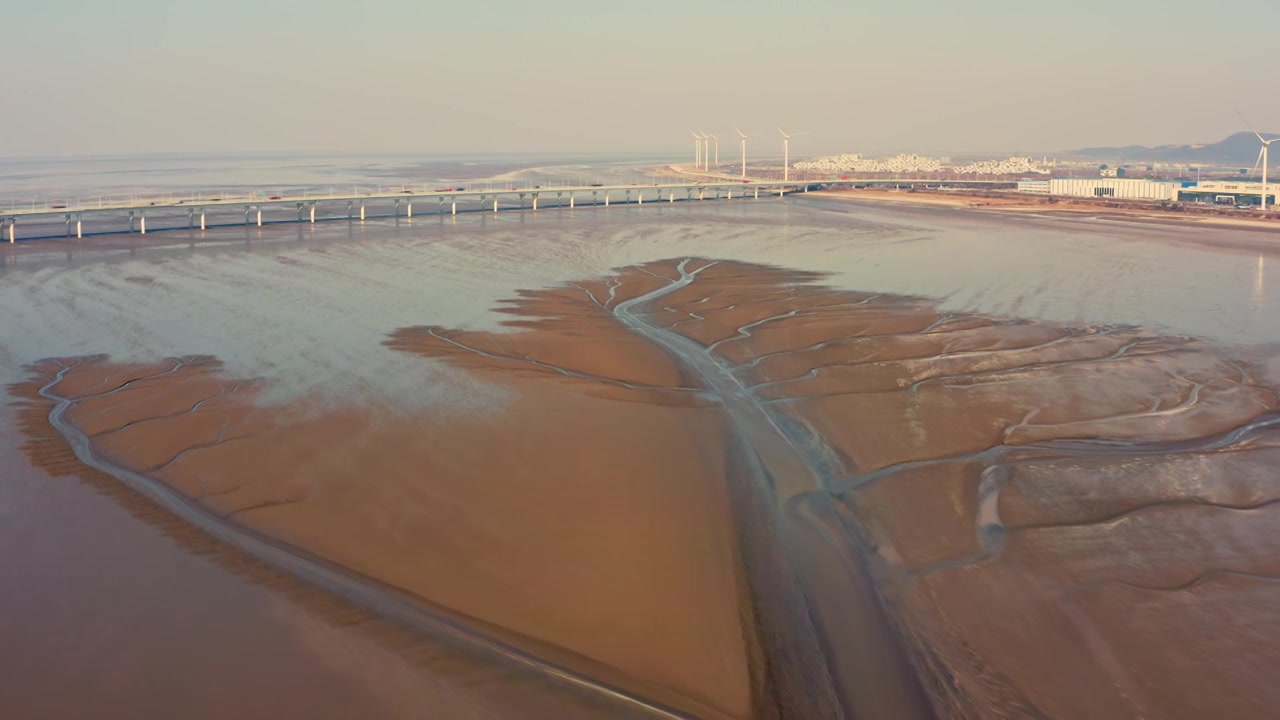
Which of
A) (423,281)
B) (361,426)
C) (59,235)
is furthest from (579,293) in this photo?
(59,235)

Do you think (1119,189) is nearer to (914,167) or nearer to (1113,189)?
(1113,189)

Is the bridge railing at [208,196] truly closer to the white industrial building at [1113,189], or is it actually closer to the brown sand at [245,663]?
the brown sand at [245,663]

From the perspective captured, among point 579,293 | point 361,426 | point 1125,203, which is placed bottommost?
point 361,426

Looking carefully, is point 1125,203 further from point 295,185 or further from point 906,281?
point 295,185

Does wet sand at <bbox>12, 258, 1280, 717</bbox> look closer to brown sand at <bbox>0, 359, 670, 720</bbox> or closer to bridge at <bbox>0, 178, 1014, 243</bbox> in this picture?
brown sand at <bbox>0, 359, 670, 720</bbox>

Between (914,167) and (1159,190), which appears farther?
(914,167)

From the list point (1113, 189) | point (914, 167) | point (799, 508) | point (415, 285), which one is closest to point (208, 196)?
point (415, 285)

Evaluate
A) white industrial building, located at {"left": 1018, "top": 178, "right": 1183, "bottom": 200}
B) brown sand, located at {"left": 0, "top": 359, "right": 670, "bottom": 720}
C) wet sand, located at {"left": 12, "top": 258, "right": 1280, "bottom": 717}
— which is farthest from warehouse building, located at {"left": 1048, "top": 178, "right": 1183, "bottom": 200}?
brown sand, located at {"left": 0, "top": 359, "right": 670, "bottom": 720}
